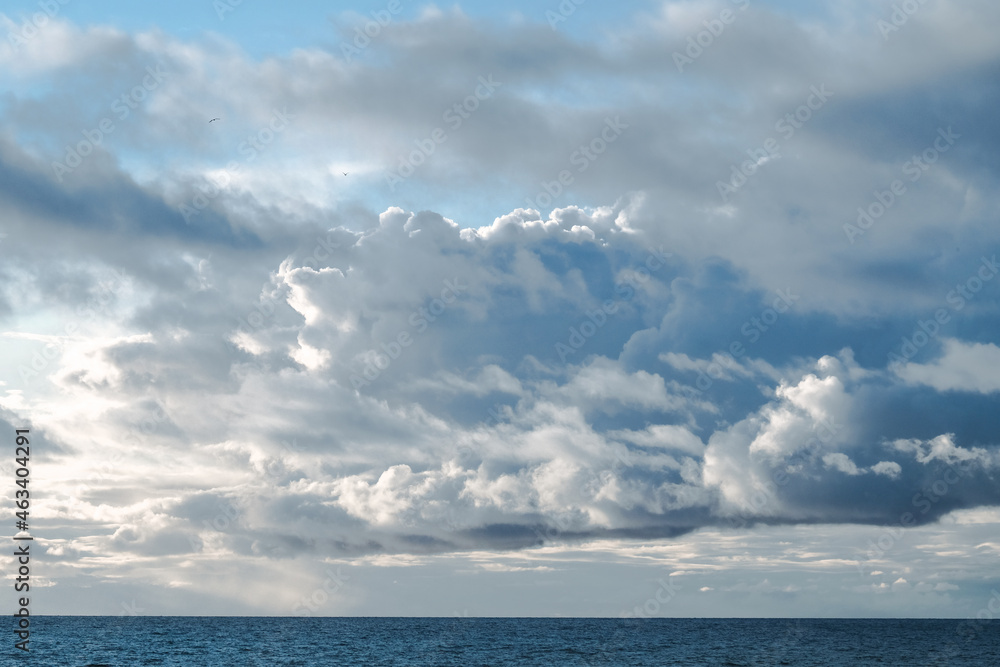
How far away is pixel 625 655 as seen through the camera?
16238cm

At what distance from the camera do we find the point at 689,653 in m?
174

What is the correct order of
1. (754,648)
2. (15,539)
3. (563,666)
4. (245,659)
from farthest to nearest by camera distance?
(754,648), (245,659), (563,666), (15,539)

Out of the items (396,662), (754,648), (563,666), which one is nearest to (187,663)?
(396,662)

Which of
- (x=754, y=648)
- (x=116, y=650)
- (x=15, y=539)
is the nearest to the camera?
(x=15, y=539)

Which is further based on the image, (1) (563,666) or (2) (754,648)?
(2) (754,648)

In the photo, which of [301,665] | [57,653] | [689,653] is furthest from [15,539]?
[689,653]

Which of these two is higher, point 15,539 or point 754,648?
point 15,539

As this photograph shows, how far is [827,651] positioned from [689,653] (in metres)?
31.2

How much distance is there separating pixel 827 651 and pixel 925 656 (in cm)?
1889

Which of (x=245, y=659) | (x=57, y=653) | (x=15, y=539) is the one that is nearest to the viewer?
(x=15, y=539)

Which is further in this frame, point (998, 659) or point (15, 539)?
point (998, 659)

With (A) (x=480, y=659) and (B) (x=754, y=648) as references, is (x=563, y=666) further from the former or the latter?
(B) (x=754, y=648)

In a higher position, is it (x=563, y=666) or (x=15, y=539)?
(x=15, y=539)

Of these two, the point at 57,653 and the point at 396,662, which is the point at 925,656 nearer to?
the point at 396,662
